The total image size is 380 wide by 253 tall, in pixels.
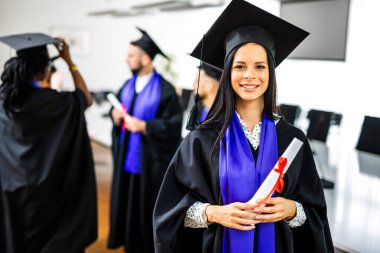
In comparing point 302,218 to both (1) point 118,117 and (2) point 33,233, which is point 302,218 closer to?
(2) point 33,233

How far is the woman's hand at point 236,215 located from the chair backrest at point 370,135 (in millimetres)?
1472

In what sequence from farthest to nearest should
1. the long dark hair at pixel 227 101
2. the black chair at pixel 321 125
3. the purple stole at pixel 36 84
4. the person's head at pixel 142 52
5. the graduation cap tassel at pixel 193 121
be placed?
the person's head at pixel 142 52, the black chair at pixel 321 125, the purple stole at pixel 36 84, the graduation cap tassel at pixel 193 121, the long dark hair at pixel 227 101

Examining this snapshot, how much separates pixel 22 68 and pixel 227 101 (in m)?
1.59

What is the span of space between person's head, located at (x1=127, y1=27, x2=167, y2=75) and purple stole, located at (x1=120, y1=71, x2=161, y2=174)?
5.5 inches

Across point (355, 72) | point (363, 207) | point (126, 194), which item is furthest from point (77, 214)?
point (355, 72)

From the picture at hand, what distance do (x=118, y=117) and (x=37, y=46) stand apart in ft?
3.28

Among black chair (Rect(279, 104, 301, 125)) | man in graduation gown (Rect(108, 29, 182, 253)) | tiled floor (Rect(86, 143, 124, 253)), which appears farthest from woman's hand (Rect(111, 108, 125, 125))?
black chair (Rect(279, 104, 301, 125))

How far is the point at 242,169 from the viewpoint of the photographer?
1.41 m

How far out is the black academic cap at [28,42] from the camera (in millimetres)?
2455

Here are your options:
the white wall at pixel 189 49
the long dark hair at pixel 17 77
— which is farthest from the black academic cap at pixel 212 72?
the long dark hair at pixel 17 77

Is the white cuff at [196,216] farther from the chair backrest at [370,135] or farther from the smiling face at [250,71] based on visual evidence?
the chair backrest at [370,135]

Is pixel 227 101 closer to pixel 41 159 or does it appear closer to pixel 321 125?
pixel 41 159

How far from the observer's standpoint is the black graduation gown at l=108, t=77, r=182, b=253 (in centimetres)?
335

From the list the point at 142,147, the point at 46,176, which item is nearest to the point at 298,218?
the point at 46,176
